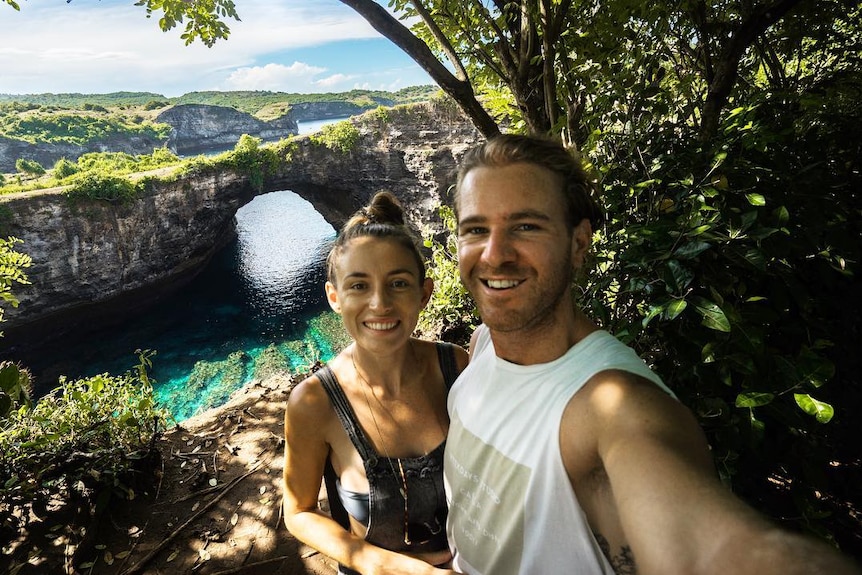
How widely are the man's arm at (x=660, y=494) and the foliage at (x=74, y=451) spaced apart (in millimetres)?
4569

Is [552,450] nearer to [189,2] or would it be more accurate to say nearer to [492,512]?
[492,512]

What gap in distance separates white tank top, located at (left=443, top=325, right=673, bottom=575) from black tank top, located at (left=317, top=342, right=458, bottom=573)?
304mm

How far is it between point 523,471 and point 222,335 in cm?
2418

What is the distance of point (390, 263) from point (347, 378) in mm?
623

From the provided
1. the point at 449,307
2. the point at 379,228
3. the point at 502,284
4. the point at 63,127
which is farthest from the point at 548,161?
the point at 63,127

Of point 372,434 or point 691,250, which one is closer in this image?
point 691,250

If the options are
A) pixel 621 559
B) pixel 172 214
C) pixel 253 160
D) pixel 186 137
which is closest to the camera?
pixel 621 559

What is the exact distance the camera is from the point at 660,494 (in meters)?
0.85

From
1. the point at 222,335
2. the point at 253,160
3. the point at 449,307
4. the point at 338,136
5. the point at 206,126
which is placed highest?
the point at 206,126

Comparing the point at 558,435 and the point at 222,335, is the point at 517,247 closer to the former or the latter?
the point at 558,435

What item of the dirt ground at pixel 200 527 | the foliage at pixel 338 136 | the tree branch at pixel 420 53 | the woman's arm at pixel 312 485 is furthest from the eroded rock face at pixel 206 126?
the woman's arm at pixel 312 485

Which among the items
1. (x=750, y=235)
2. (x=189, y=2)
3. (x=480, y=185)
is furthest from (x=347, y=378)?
(x=189, y=2)

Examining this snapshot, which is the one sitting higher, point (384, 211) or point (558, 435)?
point (384, 211)

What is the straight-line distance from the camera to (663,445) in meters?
0.92
